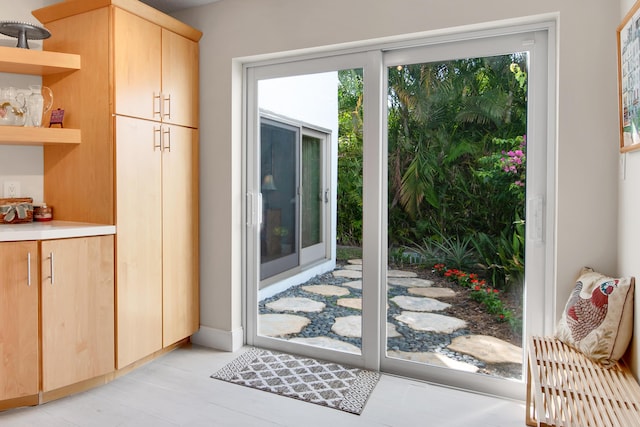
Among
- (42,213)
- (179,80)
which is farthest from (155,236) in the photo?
(179,80)

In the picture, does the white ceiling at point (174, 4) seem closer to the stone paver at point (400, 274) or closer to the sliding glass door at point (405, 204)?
the sliding glass door at point (405, 204)

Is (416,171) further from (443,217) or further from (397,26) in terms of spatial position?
(397,26)

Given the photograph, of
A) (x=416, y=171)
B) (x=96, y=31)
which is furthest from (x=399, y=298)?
(x=96, y=31)

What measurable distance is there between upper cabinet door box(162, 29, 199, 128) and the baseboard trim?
1.49m

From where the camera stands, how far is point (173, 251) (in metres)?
2.83

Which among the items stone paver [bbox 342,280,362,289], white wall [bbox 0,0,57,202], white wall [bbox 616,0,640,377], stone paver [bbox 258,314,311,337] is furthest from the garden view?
white wall [bbox 0,0,57,202]

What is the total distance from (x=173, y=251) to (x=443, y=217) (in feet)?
5.85

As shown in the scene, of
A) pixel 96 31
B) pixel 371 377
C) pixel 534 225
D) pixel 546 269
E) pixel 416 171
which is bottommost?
pixel 371 377

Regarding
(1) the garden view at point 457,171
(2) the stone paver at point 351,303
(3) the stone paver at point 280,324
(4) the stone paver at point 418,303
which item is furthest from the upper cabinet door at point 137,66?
(4) the stone paver at point 418,303

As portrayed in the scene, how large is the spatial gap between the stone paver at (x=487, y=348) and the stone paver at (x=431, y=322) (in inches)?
2.9

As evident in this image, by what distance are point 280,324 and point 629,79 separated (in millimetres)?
2456

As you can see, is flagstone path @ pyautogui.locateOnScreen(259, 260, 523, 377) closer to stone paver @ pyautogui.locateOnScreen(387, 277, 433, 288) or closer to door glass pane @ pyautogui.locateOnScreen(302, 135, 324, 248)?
stone paver @ pyautogui.locateOnScreen(387, 277, 433, 288)

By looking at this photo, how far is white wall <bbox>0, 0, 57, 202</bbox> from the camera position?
8.39 feet

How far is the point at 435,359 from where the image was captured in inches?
99.5
